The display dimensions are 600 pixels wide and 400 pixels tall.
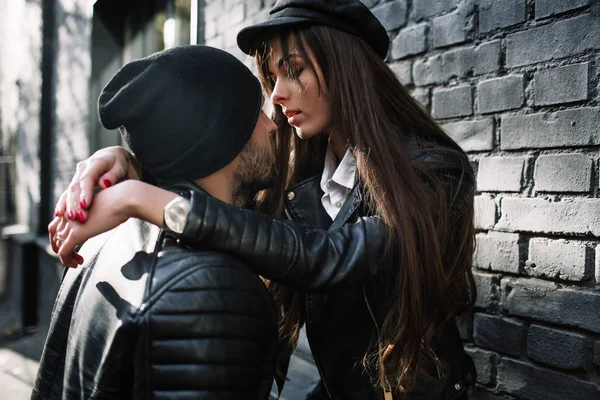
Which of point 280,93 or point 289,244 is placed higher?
point 280,93

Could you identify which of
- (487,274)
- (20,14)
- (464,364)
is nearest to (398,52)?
(487,274)

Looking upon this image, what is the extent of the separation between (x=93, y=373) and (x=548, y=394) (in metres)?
1.67

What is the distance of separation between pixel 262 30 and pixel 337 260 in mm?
883

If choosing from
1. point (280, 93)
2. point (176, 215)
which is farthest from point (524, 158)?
point (176, 215)

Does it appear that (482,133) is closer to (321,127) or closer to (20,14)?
(321,127)

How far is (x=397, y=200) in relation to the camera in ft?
5.03

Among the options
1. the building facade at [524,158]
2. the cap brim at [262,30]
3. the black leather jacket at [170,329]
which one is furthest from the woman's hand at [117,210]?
the building facade at [524,158]

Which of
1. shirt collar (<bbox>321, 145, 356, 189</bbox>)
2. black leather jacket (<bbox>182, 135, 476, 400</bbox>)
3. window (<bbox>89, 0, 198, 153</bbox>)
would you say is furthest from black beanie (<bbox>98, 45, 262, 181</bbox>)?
window (<bbox>89, 0, 198, 153</bbox>)

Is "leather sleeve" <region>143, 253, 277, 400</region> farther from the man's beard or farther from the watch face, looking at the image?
the man's beard

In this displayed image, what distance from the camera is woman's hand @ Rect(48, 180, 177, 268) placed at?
1267 millimetres

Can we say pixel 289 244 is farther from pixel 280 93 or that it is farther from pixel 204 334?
pixel 280 93

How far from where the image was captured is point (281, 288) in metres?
1.98

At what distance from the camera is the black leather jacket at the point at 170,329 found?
121 centimetres

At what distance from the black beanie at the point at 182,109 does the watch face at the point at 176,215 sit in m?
0.27
